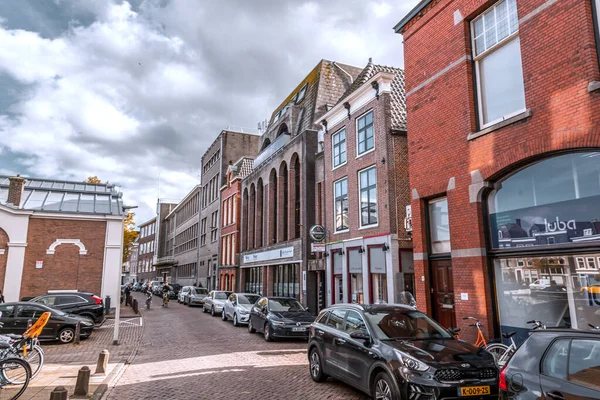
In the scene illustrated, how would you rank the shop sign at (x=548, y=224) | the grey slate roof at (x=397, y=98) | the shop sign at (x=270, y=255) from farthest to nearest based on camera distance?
the shop sign at (x=270, y=255), the grey slate roof at (x=397, y=98), the shop sign at (x=548, y=224)

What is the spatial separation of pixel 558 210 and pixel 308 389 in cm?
626

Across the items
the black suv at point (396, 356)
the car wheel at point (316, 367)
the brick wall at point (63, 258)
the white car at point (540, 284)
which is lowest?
the car wheel at point (316, 367)

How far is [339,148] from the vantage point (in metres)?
21.2

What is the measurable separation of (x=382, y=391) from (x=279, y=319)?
8529 mm

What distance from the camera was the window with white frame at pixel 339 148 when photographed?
67.9ft

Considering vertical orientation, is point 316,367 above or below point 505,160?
below

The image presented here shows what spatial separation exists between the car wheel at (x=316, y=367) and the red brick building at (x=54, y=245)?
52.5 feet

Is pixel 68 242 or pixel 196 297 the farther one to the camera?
pixel 196 297

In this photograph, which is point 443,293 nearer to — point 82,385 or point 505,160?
point 505,160

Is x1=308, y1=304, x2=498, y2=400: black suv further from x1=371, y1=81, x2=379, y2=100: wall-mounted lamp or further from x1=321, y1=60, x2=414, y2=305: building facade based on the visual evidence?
x1=371, y1=81, x2=379, y2=100: wall-mounted lamp

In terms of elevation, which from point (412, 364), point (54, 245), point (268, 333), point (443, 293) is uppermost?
point (54, 245)

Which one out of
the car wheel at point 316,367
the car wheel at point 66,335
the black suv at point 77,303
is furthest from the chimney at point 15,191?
the car wheel at point 316,367

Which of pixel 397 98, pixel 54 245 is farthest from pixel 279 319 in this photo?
pixel 54 245

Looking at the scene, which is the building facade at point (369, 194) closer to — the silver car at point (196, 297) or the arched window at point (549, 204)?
the arched window at point (549, 204)
